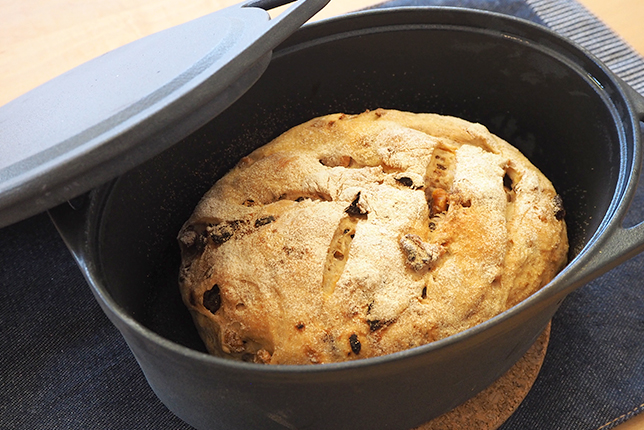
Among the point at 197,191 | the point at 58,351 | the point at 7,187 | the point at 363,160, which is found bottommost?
the point at 58,351

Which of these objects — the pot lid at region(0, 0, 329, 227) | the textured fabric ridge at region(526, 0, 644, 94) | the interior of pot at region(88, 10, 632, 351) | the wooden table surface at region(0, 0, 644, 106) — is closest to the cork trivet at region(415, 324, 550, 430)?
the interior of pot at region(88, 10, 632, 351)

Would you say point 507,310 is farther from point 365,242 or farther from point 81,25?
point 81,25

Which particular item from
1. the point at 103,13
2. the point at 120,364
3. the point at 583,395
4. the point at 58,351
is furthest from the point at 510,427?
the point at 103,13

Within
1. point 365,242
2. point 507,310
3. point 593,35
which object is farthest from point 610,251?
point 593,35

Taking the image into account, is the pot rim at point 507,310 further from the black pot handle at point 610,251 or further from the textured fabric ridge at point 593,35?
the textured fabric ridge at point 593,35

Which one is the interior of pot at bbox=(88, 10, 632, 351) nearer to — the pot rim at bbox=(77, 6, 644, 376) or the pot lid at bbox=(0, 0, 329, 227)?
the pot rim at bbox=(77, 6, 644, 376)

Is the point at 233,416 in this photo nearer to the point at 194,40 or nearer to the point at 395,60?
the point at 194,40

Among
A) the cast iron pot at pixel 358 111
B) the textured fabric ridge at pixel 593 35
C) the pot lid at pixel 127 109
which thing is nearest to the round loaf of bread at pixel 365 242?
the cast iron pot at pixel 358 111
